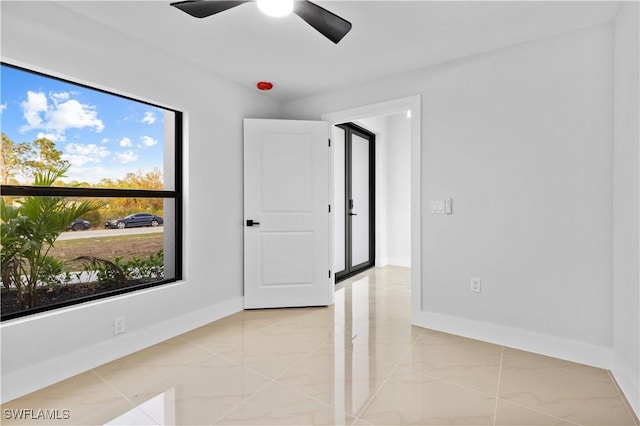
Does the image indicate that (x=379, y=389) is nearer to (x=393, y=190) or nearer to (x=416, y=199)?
(x=416, y=199)

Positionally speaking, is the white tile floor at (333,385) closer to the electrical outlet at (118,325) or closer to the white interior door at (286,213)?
the electrical outlet at (118,325)

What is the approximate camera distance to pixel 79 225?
7.70 ft

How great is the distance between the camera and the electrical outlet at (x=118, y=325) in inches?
94.0

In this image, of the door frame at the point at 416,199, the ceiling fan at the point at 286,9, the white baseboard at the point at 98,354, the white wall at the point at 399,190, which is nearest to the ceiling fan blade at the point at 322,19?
the ceiling fan at the point at 286,9

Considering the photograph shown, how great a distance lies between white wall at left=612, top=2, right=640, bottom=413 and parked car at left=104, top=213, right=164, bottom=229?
10.6ft

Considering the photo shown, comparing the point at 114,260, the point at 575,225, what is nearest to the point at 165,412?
the point at 114,260

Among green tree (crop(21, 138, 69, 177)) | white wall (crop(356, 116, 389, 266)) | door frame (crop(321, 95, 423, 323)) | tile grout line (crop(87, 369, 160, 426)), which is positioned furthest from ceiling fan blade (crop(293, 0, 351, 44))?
white wall (crop(356, 116, 389, 266))

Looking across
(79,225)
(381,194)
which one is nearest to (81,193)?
(79,225)

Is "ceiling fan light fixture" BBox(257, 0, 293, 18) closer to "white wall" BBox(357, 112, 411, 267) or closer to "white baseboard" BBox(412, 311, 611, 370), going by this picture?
"white baseboard" BBox(412, 311, 611, 370)

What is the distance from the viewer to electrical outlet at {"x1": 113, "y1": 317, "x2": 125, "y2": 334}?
239cm

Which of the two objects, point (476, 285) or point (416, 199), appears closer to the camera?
point (476, 285)

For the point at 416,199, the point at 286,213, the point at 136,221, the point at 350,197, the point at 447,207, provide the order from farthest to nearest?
the point at 350,197, the point at 286,213, the point at 416,199, the point at 447,207, the point at 136,221

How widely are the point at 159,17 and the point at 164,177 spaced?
1240mm

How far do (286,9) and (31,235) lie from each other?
2.07 m
